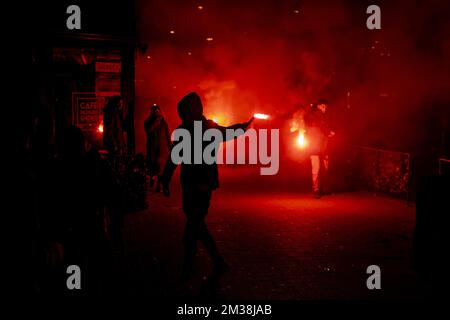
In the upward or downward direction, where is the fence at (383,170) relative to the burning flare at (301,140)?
downward

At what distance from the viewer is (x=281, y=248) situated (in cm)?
800

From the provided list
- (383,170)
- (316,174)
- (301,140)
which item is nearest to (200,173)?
(316,174)

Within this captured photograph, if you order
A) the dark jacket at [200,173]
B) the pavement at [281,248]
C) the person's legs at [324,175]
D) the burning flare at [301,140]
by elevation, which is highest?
the burning flare at [301,140]

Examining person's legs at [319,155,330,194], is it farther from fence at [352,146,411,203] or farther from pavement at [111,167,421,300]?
fence at [352,146,411,203]

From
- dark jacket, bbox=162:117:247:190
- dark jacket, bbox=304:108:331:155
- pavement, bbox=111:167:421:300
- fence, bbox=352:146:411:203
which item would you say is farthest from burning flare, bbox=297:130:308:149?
dark jacket, bbox=162:117:247:190

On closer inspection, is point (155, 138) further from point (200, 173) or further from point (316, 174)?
point (200, 173)

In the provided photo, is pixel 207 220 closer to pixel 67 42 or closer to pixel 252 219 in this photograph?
pixel 252 219

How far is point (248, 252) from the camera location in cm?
779

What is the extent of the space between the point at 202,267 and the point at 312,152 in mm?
5733

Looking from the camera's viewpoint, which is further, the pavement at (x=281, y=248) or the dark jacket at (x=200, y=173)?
the dark jacket at (x=200, y=173)

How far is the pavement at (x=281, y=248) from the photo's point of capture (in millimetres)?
6305

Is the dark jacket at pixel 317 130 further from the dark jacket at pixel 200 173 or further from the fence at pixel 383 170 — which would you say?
the dark jacket at pixel 200 173

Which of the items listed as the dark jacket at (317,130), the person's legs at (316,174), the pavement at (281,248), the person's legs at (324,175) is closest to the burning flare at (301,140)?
the person's legs at (324,175)
